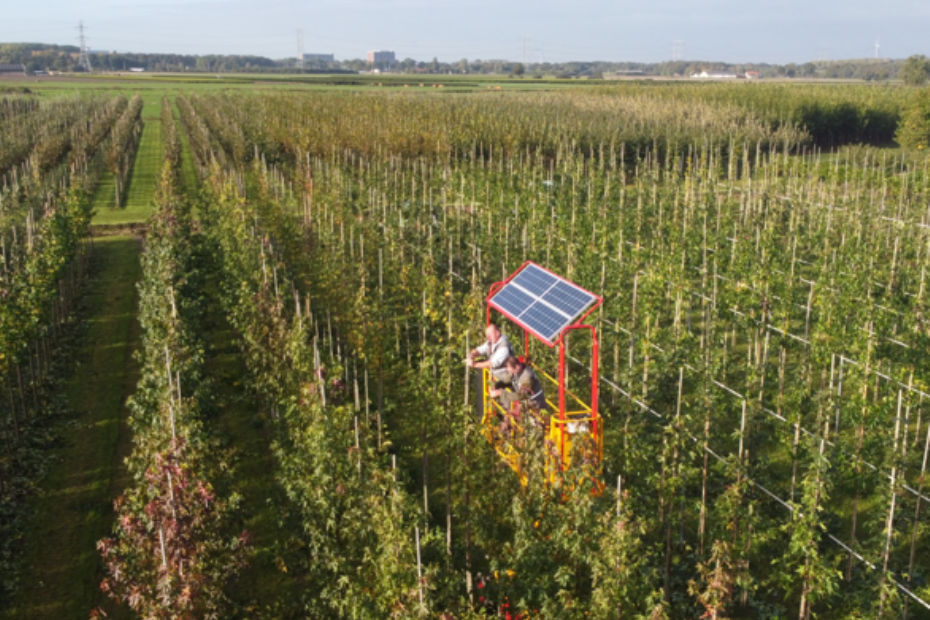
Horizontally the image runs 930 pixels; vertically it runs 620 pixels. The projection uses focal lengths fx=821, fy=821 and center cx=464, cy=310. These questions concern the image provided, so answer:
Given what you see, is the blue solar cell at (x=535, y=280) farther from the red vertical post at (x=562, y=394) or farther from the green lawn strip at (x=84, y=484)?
the green lawn strip at (x=84, y=484)

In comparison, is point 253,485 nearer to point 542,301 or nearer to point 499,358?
point 499,358

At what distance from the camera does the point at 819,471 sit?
294 inches

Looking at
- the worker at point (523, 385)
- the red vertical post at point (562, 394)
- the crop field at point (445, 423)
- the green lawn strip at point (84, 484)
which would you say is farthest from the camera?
the green lawn strip at point (84, 484)

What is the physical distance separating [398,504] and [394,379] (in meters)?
8.06

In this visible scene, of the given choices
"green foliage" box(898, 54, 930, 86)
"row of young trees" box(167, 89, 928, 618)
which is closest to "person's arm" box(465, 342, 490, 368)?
"row of young trees" box(167, 89, 928, 618)

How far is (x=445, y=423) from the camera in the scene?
1056cm

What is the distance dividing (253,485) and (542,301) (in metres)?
4.89

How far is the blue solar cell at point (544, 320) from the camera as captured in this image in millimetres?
8805

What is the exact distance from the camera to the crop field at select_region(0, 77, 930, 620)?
23.7 feet

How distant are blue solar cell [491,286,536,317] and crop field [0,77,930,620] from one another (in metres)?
1.10

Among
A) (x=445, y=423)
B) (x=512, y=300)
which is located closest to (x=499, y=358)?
(x=512, y=300)

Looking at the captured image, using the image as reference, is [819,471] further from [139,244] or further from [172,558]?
[139,244]

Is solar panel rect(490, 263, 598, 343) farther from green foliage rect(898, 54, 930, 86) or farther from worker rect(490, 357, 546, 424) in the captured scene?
green foliage rect(898, 54, 930, 86)

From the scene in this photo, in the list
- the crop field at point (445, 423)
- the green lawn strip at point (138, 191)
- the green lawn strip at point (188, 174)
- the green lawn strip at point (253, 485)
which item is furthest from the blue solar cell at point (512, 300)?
the green lawn strip at point (138, 191)
